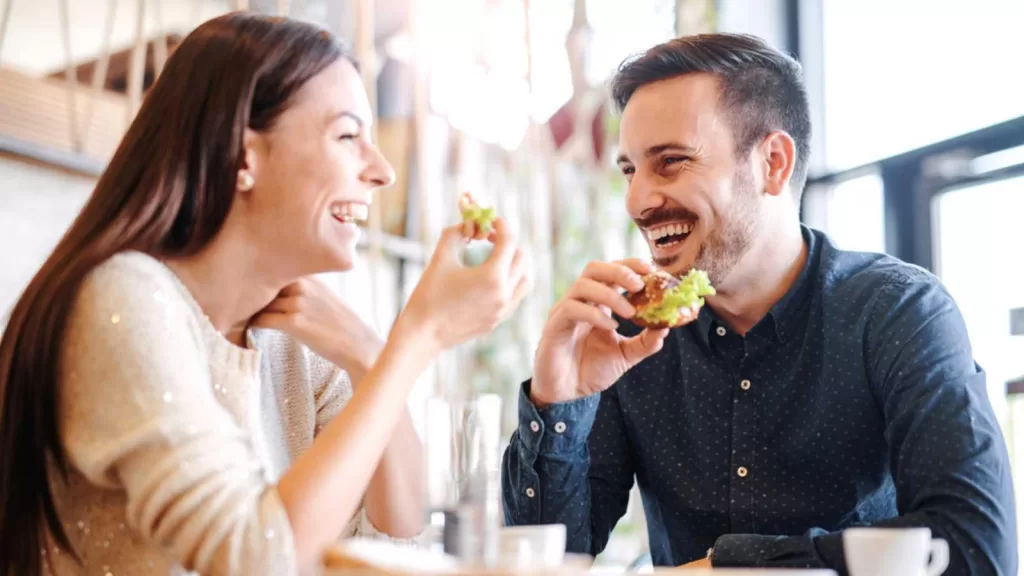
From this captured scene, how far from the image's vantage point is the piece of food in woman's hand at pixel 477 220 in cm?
158

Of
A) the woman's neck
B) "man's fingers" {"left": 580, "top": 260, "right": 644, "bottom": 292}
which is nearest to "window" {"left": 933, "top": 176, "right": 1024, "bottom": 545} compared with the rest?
"man's fingers" {"left": 580, "top": 260, "right": 644, "bottom": 292}

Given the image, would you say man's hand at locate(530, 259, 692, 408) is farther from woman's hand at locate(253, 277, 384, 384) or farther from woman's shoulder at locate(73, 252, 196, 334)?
woman's shoulder at locate(73, 252, 196, 334)

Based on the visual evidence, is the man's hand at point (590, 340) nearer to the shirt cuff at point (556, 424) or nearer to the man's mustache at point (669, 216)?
the shirt cuff at point (556, 424)

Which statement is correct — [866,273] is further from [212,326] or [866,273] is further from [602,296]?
[212,326]

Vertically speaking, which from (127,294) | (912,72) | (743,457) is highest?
(912,72)

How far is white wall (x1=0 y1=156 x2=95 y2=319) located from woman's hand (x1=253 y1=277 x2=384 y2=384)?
78 cm

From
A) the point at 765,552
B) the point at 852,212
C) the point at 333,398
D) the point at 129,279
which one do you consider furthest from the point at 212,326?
the point at 852,212

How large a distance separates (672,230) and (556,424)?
1.58 feet

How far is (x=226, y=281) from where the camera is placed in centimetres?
163

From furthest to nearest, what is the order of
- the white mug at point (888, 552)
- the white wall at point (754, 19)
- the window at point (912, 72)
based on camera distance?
the white wall at point (754, 19) → the window at point (912, 72) → the white mug at point (888, 552)

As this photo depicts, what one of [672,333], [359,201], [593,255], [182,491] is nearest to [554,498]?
[672,333]

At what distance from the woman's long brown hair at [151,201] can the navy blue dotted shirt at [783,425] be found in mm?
784

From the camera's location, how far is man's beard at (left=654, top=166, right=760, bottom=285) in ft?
6.88

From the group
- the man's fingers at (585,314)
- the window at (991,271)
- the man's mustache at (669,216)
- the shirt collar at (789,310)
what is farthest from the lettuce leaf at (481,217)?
the window at (991,271)
